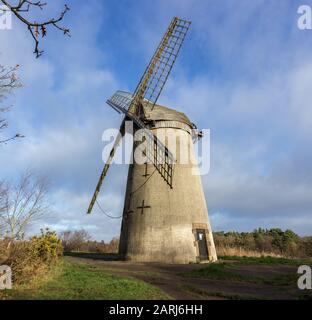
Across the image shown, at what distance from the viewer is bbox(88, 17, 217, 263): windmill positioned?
1747 cm

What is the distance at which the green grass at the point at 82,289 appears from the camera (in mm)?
8148

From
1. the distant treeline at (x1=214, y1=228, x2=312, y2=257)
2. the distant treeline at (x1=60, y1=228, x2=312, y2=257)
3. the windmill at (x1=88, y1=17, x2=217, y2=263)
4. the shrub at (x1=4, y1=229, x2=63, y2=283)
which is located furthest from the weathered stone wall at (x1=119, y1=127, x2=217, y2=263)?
the distant treeline at (x1=214, y1=228, x2=312, y2=257)

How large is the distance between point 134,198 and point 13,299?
38.2 feet

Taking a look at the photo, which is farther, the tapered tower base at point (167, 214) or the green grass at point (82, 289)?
the tapered tower base at point (167, 214)

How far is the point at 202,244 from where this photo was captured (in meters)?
18.2

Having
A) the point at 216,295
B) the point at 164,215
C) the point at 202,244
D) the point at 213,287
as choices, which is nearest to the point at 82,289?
the point at 216,295

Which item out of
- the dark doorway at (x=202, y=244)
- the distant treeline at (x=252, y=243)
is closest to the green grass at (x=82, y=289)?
the dark doorway at (x=202, y=244)

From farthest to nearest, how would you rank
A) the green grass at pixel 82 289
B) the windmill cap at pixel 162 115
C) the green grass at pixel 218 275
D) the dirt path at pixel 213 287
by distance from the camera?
the windmill cap at pixel 162 115, the green grass at pixel 218 275, the dirt path at pixel 213 287, the green grass at pixel 82 289

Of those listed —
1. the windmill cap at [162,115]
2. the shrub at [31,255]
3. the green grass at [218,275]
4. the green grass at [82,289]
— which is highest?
the windmill cap at [162,115]

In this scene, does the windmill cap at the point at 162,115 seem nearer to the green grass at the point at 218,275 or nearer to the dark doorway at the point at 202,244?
the dark doorway at the point at 202,244

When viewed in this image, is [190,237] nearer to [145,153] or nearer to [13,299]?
[145,153]

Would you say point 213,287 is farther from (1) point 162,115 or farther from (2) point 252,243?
(2) point 252,243

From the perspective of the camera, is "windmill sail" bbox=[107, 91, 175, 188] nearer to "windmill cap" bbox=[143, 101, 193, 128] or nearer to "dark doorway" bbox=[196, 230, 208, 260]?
"windmill cap" bbox=[143, 101, 193, 128]
